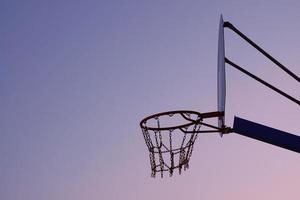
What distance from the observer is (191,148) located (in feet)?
24.5

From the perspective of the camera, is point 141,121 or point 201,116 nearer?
point 201,116

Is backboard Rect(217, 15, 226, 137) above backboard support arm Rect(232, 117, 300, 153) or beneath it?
above

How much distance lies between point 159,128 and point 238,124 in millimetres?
1683

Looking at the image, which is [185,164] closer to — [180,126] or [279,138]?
[180,126]

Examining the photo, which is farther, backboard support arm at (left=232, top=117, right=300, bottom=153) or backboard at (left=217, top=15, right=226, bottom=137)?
backboard at (left=217, top=15, right=226, bottom=137)

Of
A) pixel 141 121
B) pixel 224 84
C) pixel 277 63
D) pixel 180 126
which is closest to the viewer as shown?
pixel 277 63

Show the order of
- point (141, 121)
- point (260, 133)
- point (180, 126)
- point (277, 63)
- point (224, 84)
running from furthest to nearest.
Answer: point (141, 121)
point (180, 126)
point (224, 84)
point (260, 133)
point (277, 63)

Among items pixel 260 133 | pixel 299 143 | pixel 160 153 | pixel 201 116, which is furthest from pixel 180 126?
pixel 299 143

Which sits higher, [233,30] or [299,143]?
[233,30]

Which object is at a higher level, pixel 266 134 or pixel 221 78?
pixel 221 78

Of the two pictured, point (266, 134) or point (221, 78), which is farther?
point (221, 78)

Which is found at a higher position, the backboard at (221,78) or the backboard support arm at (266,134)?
the backboard at (221,78)

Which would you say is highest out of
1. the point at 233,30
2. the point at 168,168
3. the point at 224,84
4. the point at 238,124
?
the point at 233,30

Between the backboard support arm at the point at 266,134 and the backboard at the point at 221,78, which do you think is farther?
the backboard at the point at 221,78
